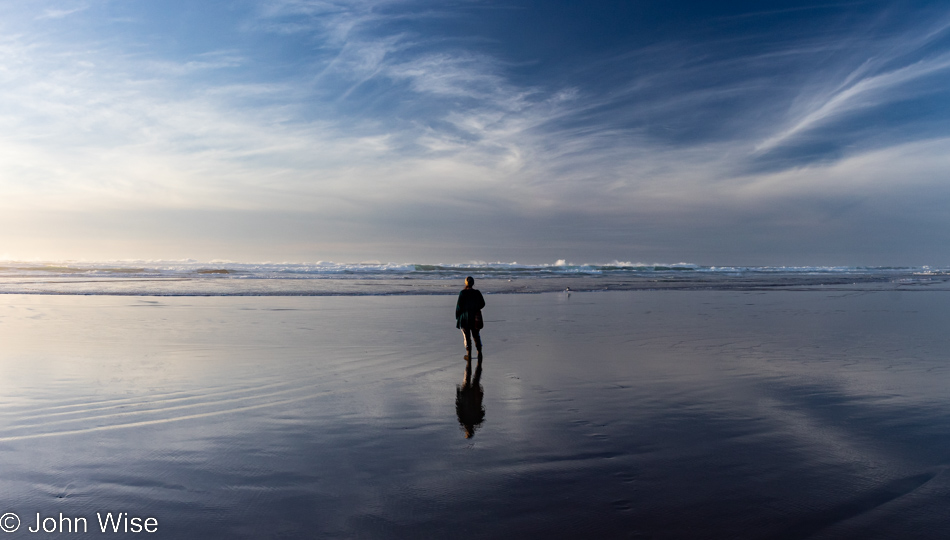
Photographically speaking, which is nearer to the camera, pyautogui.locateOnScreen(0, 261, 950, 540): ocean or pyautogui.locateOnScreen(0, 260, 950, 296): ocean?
pyautogui.locateOnScreen(0, 261, 950, 540): ocean

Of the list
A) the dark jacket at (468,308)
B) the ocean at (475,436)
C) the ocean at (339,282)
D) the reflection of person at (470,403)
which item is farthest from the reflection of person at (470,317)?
the ocean at (339,282)

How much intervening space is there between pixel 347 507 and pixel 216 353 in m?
A: 7.83

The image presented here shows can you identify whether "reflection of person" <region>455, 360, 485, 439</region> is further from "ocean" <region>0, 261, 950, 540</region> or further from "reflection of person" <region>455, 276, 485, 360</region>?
"reflection of person" <region>455, 276, 485, 360</region>

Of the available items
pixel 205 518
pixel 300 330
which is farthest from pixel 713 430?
pixel 300 330

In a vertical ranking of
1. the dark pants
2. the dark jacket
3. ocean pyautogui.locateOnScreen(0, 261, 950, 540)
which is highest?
the dark jacket

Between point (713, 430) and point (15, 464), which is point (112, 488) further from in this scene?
point (713, 430)

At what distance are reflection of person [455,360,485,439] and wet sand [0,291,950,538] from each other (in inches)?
2.6

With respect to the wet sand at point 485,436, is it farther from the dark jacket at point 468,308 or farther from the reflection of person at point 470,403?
the dark jacket at point 468,308

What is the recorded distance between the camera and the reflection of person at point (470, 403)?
20.5ft

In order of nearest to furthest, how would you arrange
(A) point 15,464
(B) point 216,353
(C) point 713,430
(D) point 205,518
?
(D) point 205,518 → (A) point 15,464 → (C) point 713,430 → (B) point 216,353

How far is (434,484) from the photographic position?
4508mm

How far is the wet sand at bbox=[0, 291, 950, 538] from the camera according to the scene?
3.99 metres

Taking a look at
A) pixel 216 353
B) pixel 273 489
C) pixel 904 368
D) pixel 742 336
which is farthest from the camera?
pixel 742 336

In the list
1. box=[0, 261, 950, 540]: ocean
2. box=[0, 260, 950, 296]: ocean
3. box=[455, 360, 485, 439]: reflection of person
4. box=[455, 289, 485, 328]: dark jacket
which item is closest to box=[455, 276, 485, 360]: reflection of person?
box=[455, 289, 485, 328]: dark jacket
